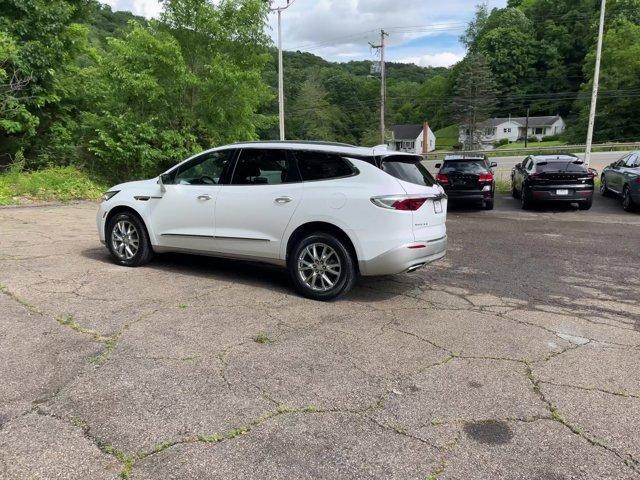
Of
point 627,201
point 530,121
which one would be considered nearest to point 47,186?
point 627,201

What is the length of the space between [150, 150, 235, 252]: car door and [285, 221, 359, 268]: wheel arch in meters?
1.09

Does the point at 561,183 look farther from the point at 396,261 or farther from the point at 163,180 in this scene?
the point at 163,180

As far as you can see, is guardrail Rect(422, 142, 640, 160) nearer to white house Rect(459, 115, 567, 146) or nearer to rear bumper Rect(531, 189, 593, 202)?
rear bumper Rect(531, 189, 593, 202)

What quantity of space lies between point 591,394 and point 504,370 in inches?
23.6

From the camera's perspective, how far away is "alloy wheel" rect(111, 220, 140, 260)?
6.98 m

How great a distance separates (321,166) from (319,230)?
714 millimetres

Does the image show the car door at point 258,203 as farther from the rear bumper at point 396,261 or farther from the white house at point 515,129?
the white house at point 515,129

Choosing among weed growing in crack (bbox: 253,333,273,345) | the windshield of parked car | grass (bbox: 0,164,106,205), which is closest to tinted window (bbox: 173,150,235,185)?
weed growing in crack (bbox: 253,333,273,345)

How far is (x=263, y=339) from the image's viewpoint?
4520mm

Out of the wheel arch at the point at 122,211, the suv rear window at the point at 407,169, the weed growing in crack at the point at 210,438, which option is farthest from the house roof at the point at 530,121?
the weed growing in crack at the point at 210,438

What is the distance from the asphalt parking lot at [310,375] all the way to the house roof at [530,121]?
298 ft

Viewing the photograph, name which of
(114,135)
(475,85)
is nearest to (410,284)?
(114,135)

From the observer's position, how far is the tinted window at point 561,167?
14.1 meters

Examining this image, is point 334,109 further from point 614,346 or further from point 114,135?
point 614,346
